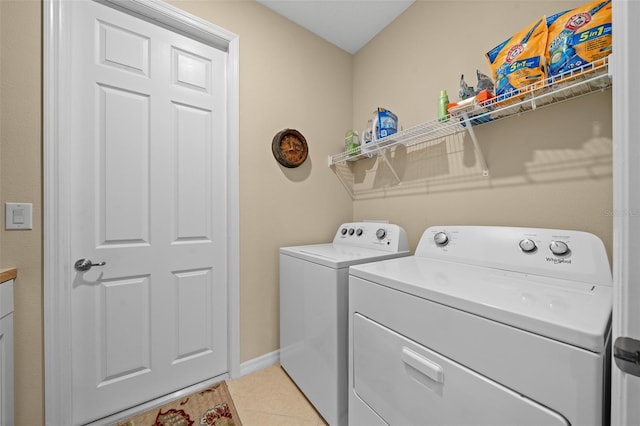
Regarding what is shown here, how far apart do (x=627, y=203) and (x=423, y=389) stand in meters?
0.77

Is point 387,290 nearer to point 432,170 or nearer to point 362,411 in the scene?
point 362,411

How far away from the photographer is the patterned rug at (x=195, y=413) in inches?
52.6

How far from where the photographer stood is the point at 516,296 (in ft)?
2.48

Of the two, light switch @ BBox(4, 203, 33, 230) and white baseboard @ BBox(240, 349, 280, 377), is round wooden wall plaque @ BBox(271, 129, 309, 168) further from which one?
white baseboard @ BBox(240, 349, 280, 377)

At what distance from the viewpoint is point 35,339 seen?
115 cm

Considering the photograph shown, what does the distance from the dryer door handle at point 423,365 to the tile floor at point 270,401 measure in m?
0.82

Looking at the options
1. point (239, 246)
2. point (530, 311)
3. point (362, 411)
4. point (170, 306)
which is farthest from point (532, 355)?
point (170, 306)

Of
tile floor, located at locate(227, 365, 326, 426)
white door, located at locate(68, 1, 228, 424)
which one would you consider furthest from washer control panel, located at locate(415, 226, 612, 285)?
white door, located at locate(68, 1, 228, 424)

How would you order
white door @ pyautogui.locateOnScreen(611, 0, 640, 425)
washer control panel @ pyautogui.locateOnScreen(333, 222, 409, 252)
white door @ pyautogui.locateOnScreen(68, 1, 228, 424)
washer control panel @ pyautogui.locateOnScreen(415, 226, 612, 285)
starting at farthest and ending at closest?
washer control panel @ pyautogui.locateOnScreen(333, 222, 409, 252), white door @ pyautogui.locateOnScreen(68, 1, 228, 424), washer control panel @ pyautogui.locateOnScreen(415, 226, 612, 285), white door @ pyautogui.locateOnScreen(611, 0, 640, 425)

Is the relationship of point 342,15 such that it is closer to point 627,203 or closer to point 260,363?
point 627,203

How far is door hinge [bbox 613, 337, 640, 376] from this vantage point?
387 millimetres

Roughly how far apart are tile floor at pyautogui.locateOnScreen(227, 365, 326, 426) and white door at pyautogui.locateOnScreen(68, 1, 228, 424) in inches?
8.6

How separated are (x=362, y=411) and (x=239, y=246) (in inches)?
45.5

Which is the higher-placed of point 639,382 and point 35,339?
point 639,382
